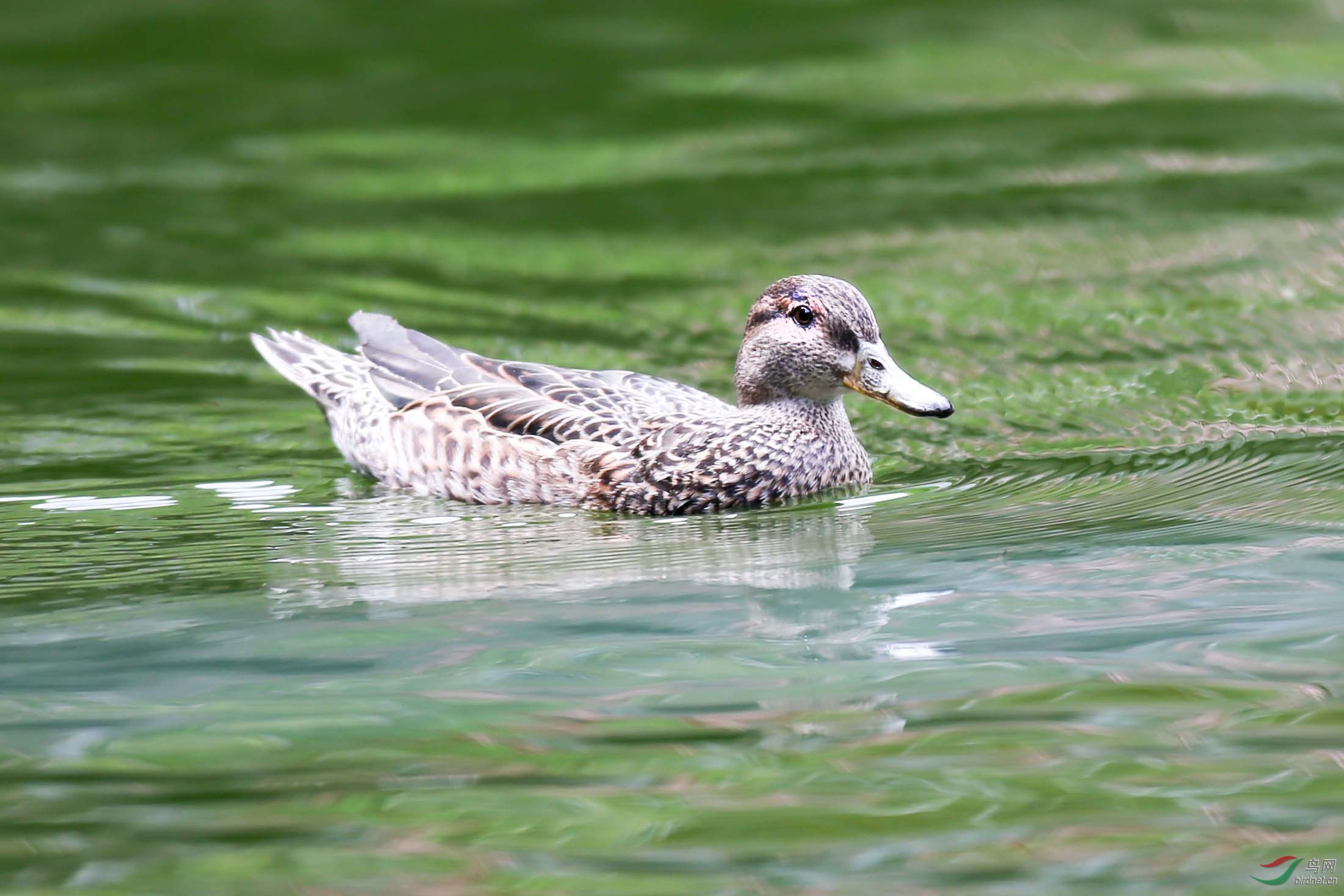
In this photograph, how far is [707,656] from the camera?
553cm

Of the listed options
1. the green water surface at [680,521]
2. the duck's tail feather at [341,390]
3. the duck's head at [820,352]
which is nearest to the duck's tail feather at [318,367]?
the duck's tail feather at [341,390]

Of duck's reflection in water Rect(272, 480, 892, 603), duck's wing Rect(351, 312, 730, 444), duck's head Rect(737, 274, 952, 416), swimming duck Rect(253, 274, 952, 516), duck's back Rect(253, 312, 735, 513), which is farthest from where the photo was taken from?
duck's wing Rect(351, 312, 730, 444)

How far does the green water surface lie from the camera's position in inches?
171

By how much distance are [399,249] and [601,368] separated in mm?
2840

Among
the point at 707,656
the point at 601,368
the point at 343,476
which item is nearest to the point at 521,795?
the point at 707,656

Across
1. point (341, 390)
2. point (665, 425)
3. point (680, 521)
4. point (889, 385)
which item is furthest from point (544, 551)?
point (341, 390)

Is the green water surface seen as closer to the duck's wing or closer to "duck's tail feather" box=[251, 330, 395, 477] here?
"duck's tail feather" box=[251, 330, 395, 477]

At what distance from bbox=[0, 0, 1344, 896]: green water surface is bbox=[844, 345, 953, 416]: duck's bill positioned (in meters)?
0.41

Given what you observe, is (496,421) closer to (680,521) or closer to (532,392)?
(532,392)

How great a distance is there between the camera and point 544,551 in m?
6.98

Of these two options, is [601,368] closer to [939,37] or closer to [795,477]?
[795,477]

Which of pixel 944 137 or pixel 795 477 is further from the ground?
pixel 944 137

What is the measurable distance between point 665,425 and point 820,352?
0.68m

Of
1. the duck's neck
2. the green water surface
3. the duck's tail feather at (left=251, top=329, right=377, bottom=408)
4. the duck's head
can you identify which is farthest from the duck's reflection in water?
the duck's tail feather at (left=251, top=329, right=377, bottom=408)
